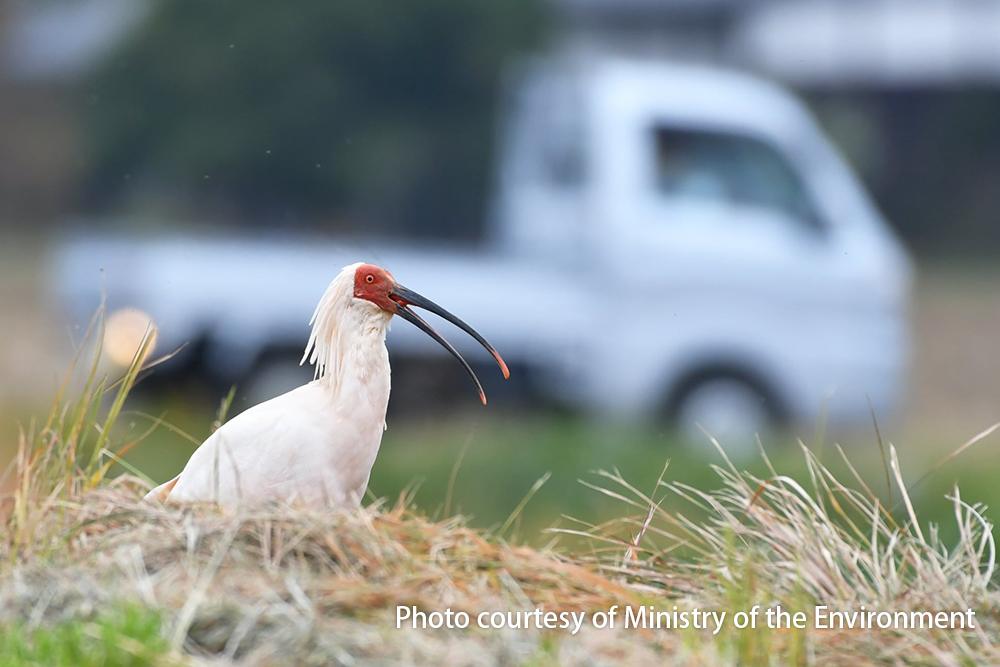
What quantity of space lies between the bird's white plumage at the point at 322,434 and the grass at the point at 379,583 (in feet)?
0.46

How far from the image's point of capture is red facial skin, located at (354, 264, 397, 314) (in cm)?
334

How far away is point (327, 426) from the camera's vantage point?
3.20 metres

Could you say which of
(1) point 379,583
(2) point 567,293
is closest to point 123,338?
(1) point 379,583

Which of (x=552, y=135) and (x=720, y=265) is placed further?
(x=552, y=135)

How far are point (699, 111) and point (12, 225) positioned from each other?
18036 millimetres

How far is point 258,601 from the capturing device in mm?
2490

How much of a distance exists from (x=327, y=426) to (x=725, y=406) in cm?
578

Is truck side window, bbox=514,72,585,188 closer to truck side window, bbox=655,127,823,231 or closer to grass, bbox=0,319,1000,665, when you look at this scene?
truck side window, bbox=655,127,823,231

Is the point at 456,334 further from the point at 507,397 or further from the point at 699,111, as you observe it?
the point at 699,111

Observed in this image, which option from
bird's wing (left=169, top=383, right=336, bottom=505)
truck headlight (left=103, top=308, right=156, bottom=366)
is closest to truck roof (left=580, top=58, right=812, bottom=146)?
truck headlight (left=103, top=308, right=156, bottom=366)

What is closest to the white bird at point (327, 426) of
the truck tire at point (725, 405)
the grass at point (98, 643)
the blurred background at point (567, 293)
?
the blurred background at point (567, 293)

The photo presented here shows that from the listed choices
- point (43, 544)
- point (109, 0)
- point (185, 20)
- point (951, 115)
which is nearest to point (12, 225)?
point (109, 0)

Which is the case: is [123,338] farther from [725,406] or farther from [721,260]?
[725,406]

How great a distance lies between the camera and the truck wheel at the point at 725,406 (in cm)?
854
